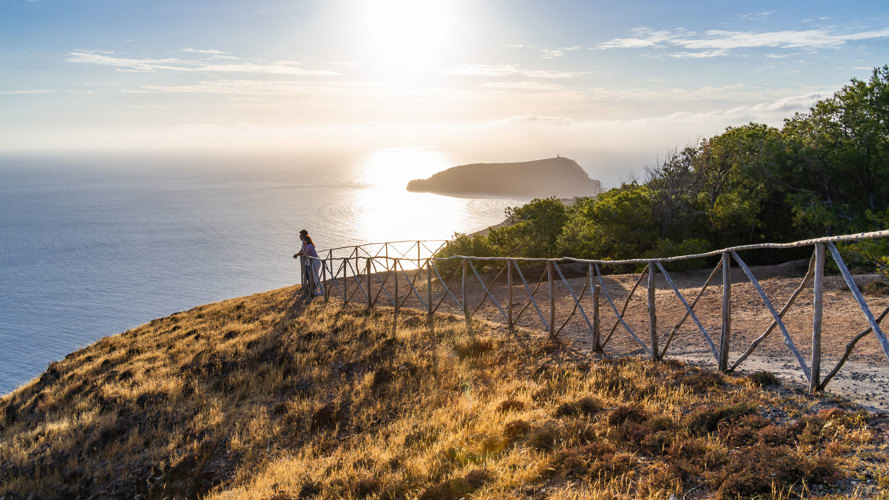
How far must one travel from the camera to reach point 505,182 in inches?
4392

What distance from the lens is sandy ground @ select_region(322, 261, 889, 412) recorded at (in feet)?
23.0

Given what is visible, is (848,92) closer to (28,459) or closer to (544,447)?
Answer: (544,447)

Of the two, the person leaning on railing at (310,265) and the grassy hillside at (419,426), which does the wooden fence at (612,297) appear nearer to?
the grassy hillside at (419,426)

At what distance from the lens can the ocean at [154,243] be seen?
3547cm

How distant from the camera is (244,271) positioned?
48.6 meters

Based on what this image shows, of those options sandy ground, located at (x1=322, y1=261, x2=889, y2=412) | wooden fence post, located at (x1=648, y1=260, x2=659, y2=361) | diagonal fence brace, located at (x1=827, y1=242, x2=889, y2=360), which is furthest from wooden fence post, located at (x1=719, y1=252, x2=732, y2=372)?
diagonal fence brace, located at (x1=827, y1=242, x2=889, y2=360)

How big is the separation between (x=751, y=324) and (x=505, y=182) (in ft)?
337

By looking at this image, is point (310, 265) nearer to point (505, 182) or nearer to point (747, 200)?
point (747, 200)

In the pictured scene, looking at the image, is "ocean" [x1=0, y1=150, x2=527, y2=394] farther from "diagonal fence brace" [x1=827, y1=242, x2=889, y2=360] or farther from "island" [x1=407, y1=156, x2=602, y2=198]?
"diagonal fence brace" [x1=827, y1=242, x2=889, y2=360]

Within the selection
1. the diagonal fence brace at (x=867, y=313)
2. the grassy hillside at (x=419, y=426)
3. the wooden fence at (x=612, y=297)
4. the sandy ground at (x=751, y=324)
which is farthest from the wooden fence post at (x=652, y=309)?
the diagonal fence brace at (x=867, y=313)

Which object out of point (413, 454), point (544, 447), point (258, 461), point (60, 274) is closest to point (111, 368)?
point (258, 461)

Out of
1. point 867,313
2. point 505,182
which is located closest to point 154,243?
point 867,313

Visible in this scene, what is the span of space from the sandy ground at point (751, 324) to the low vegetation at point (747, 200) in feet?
9.83

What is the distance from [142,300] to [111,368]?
28049mm
